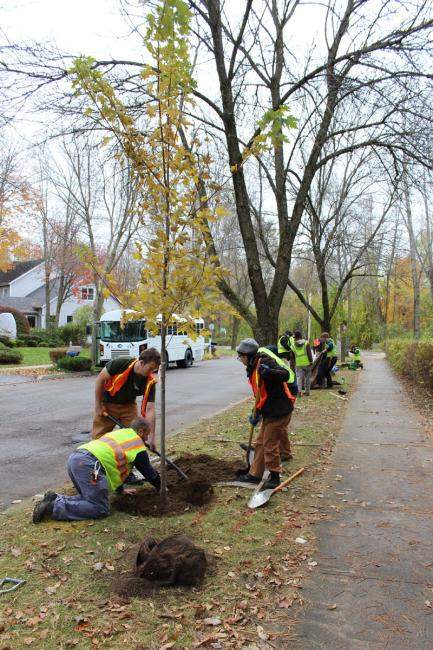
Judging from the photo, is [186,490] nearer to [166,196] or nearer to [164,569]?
[164,569]

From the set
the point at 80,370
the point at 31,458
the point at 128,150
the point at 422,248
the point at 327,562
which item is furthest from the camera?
the point at 422,248

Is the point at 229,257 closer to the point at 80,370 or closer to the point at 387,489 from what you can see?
the point at 80,370

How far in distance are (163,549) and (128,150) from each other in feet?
10.6

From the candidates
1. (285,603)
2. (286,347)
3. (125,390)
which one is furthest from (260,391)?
(286,347)

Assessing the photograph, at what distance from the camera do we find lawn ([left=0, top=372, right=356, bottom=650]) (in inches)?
118

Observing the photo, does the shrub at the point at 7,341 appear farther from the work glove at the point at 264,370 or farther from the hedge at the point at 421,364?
the work glove at the point at 264,370

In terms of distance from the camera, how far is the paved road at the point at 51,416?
6.53m

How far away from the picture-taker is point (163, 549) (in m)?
3.68

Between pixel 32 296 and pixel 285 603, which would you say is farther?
pixel 32 296

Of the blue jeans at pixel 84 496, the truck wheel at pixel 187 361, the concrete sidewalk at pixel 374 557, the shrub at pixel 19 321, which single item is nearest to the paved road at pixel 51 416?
the blue jeans at pixel 84 496

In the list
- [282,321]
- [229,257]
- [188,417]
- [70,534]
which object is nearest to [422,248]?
[229,257]

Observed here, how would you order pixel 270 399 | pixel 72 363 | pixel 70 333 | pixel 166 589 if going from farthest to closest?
pixel 70 333 → pixel 72 363 → pixel 270 399 → pixel 166 589

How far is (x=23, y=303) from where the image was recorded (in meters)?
52.9

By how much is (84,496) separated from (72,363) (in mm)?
16712
